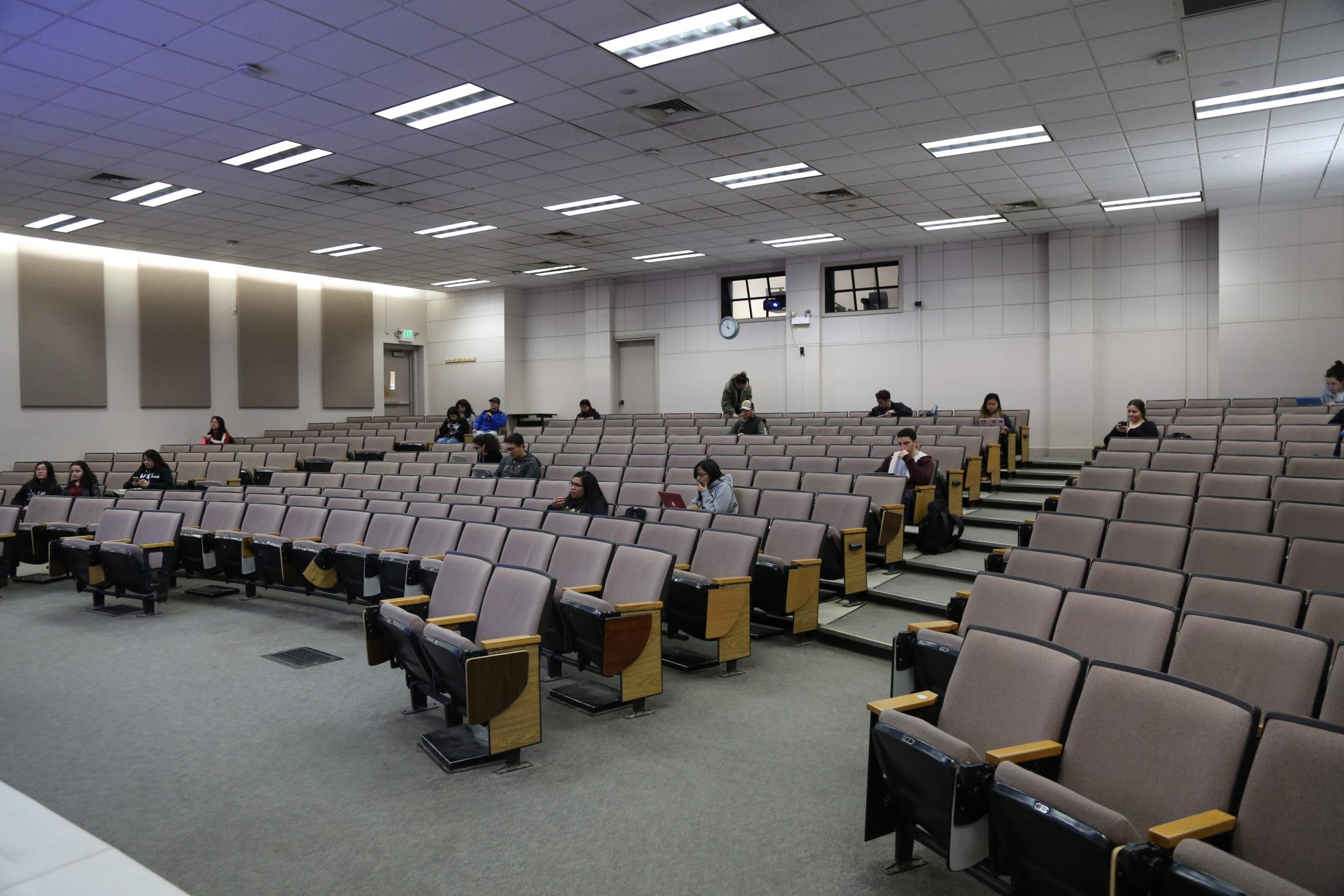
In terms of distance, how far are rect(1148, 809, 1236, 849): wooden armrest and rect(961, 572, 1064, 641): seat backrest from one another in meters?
1.08

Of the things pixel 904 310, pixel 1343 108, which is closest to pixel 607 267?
pixel 904 310

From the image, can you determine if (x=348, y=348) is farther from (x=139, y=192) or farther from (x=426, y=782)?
(x=426, y=782)

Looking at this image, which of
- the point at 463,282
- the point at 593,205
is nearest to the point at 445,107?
the point at 593,205

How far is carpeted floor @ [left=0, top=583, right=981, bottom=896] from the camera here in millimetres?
2592

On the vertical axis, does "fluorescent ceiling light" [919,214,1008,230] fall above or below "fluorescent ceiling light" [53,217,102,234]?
above

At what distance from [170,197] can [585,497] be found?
286 inches

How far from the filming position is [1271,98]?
686 centimetres

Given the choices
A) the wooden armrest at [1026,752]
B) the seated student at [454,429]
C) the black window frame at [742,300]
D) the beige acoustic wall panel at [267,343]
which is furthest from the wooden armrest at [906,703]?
the beige acoustic wall panel at [267,343]

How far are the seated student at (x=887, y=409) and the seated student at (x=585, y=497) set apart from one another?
5.78 metres

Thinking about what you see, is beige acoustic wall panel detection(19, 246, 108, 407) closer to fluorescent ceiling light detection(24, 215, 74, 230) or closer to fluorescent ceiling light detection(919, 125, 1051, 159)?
fluorescent ceiling light detection(24, 215, 74, 230)

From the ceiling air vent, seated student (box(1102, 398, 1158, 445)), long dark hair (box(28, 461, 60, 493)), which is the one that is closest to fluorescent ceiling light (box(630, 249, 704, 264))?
the ceiling air vent

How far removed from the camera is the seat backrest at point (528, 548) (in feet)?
15.4

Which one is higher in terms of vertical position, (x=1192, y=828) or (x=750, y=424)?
(x=750, y=424)

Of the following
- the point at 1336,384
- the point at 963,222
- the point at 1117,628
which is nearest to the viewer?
the point at 1117,628
